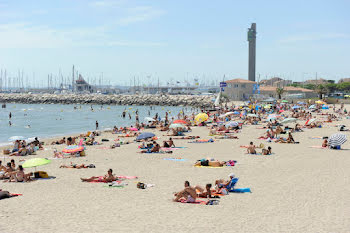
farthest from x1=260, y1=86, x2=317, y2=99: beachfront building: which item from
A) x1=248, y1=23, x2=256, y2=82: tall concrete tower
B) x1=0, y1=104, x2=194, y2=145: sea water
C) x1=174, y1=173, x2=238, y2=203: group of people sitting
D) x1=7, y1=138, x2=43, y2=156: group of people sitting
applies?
x1=174, y1=173, x2=238, y2=203: group of people sitting

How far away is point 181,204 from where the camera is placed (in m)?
9.70

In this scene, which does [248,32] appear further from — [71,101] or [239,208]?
[239,208]

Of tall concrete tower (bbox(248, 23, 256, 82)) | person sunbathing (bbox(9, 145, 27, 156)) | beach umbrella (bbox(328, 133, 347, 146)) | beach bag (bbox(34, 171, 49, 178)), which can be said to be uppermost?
tall concrete tower (bbox(248, 23, 256, 82))

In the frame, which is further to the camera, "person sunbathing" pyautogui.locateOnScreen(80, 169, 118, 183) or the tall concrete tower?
the tall concrete tower

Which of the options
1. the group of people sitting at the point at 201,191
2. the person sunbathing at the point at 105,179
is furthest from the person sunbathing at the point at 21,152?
the group of people sitting at the point at 201,191

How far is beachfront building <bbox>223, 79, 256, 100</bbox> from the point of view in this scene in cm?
7819

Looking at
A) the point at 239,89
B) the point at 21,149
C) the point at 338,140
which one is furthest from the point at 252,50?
the point at 21,149

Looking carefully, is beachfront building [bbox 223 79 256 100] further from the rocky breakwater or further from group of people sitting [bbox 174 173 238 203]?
group of people sitting [bbox 174 173 238 203]

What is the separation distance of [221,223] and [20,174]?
7003 mm

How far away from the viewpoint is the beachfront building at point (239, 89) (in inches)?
3078

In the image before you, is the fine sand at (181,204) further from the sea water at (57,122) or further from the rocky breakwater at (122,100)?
the rocky breakwater at (122,100)

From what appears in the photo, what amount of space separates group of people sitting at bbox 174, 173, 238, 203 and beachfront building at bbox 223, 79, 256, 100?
224 feet

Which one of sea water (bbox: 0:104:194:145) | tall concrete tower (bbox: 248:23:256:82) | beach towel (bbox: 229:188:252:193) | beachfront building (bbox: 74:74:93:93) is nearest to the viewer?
beach towel (bbox: 229:188:252:193)

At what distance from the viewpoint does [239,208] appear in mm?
9336
